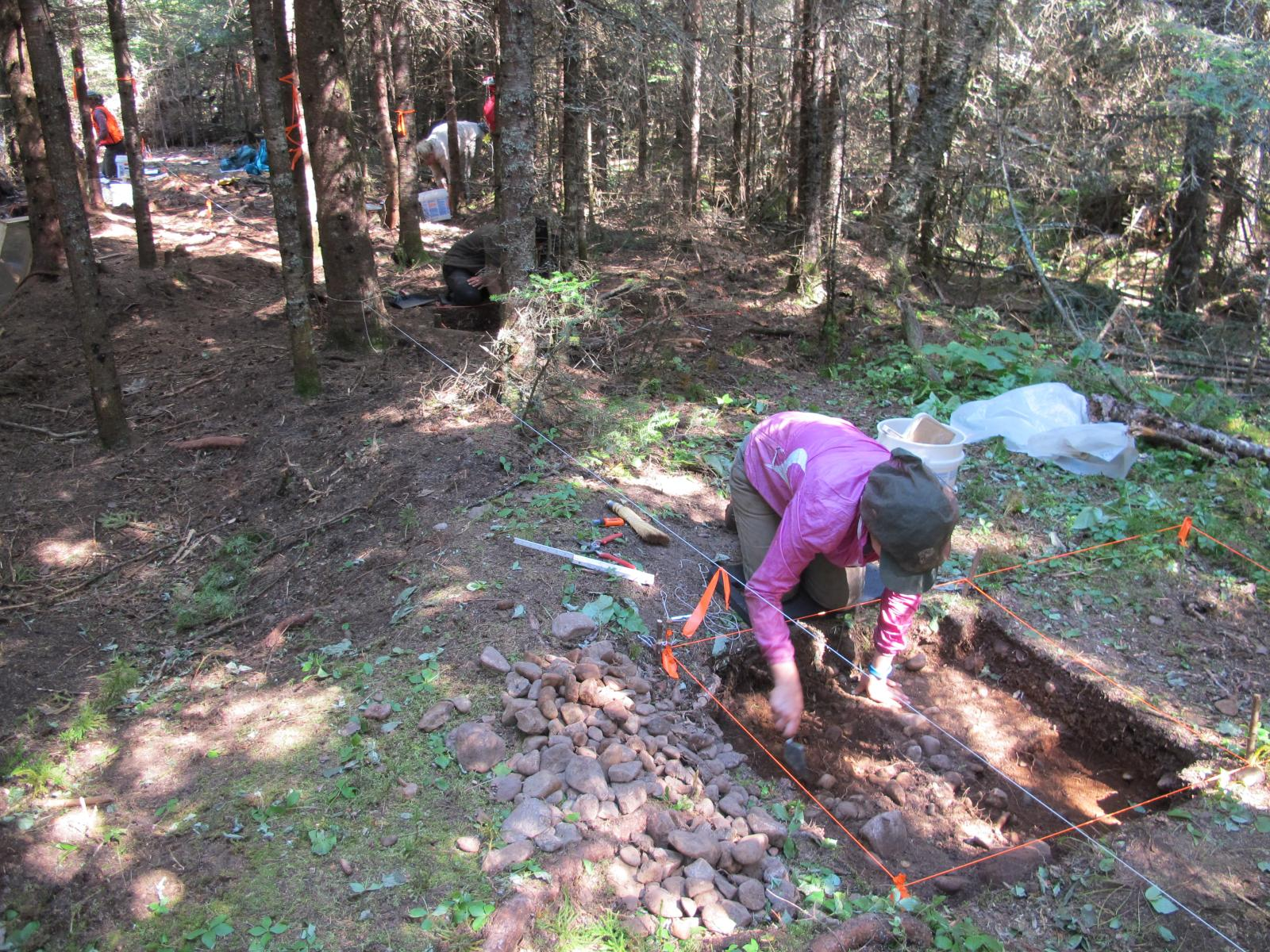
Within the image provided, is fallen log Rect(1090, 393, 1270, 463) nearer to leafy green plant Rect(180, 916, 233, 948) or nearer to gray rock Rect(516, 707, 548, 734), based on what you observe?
gray rock Rect(516, 707, 548, 734)

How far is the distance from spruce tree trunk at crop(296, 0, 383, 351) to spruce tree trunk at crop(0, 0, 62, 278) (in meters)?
2.97

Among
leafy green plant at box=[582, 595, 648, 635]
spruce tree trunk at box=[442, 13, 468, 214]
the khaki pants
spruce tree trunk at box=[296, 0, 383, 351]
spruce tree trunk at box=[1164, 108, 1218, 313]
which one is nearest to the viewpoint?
leafy green plant at box=[582, 595, 648, 635]

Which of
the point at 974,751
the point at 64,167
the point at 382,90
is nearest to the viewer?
the point at 974,751

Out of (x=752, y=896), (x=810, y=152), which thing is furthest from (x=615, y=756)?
(x=810, y=152)

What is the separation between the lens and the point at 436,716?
303 centimetres

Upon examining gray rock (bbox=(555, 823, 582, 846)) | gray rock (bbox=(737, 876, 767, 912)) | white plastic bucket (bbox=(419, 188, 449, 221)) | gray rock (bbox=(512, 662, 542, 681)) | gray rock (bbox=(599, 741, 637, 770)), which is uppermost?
white plastic bucket (bbox=(419, 188, 449, 221))

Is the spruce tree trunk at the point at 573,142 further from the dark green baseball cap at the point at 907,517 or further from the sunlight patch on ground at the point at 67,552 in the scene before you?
the dark green baseball cap at the point at 907,517

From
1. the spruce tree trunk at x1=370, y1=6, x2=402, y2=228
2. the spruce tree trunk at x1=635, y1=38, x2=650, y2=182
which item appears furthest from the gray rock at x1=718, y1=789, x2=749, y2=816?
the spruce tree trunk at x1=370, y1=6, x2=402, y2=228

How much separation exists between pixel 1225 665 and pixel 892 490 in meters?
2.44

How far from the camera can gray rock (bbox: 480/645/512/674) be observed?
3.27 metres

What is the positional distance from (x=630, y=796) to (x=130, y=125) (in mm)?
8670

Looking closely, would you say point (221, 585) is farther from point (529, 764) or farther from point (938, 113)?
point (938, 113)

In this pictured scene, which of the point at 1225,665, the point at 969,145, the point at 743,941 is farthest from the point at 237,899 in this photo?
the point at 969,145

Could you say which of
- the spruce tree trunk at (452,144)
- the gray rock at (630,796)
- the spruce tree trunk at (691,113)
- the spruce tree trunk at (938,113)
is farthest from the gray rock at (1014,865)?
the spruce tree trunk at (452,144)
